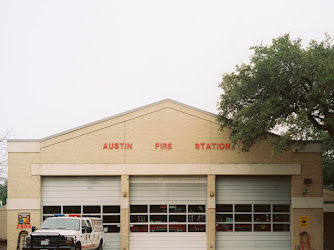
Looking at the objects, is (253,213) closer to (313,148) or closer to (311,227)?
(311,227)

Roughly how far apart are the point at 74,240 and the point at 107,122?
372 inches

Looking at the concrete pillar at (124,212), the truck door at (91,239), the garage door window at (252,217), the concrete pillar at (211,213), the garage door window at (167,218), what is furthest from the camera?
the garage door window at (252,217)

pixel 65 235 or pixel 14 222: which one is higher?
pixel 65 235

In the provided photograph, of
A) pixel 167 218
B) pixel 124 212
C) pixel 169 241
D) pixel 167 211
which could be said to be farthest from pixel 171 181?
pixel 169 241

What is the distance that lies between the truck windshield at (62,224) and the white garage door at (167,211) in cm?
689

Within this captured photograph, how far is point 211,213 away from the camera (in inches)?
1199

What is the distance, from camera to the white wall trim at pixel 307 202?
1216 inches

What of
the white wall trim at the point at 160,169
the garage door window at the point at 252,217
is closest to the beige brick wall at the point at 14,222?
the white wall trim at the point at 160,169

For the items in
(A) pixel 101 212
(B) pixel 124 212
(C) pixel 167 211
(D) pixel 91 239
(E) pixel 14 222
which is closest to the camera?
(D) pixel 91 239

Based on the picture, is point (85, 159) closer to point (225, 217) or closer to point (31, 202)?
point (31, 202)

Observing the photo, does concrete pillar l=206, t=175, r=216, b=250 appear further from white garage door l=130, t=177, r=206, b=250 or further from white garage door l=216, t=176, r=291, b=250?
white garage door l=216, t=176, r=291, b=250

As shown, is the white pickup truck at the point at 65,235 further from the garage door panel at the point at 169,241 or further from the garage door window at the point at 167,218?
the garage door window at the point at 167,218

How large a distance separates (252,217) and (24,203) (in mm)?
12880

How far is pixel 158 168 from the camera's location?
100 ft
